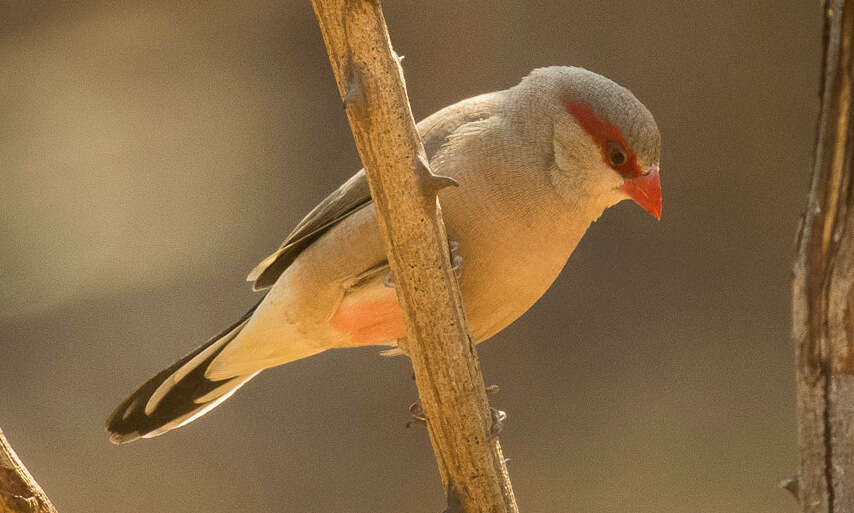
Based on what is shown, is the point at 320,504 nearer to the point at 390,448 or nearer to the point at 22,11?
the point at 390,448

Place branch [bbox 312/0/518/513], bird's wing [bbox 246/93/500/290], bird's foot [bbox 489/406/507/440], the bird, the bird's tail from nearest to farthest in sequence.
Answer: branch [bbox 312/0/518/513]
bird's foot [bbox 489/406/507/440]
the bird
bird's wing [bbox 246/93/500/290]
the bird's tail

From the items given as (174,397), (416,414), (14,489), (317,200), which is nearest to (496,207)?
(416,414)

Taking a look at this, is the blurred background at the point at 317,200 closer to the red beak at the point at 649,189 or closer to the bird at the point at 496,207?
the bird at the point at 496,207

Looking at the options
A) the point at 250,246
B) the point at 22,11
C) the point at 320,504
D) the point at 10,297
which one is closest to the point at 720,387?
the point at 320,504

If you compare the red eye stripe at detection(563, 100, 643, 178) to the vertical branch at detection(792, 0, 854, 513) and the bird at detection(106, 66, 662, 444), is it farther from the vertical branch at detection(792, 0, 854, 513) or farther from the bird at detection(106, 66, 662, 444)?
the vertical branch at detection(792, 0, 854, 513)

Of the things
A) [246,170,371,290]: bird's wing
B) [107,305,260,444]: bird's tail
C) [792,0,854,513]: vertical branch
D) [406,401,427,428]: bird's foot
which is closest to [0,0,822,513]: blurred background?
[107,305,260,444]: bird's tail

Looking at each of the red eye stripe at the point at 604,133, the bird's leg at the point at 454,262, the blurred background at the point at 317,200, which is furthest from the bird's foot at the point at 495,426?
the blurred background at the point at 317,200
